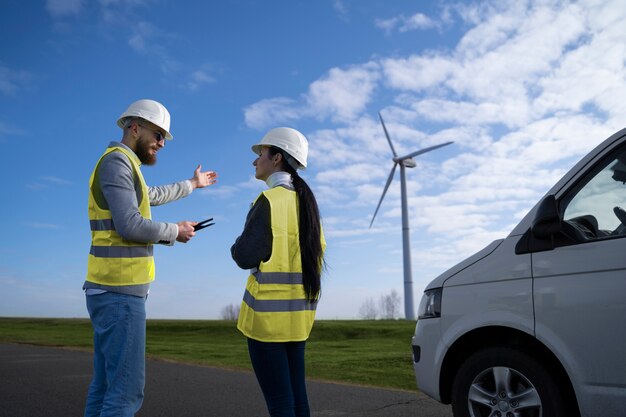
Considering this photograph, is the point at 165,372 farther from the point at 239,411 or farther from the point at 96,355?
the point at 96,355

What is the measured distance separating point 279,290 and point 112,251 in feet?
3.20

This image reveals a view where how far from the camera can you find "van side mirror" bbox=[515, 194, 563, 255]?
13.0ft

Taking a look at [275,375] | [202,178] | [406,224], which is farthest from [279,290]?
[406,224]

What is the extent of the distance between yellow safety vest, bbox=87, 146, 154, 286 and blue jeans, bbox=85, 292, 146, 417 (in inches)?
4.3

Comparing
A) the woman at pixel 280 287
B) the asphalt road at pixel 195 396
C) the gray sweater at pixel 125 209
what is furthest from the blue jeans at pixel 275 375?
the asphalt road at pixel 195 396

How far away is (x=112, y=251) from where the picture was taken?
3.27 metres

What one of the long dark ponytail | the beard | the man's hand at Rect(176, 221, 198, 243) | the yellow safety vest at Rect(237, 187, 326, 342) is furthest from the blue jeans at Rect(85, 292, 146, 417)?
the long dark ponytail

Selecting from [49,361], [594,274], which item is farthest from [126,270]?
[49,361]

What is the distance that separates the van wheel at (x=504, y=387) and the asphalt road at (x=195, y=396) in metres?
Result: 2.28

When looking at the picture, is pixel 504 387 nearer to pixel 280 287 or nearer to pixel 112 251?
pixel 280 287

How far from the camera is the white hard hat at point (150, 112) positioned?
353 centimetres

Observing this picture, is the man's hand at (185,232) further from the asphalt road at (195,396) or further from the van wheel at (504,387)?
the asphalt road at (195,396)

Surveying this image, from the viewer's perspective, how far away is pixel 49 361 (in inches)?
476

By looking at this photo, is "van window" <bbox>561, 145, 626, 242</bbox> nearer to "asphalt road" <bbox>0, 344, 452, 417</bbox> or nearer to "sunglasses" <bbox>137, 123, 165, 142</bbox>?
"sunglasses" <bbox>137, 123, 165, 142</bbox>
